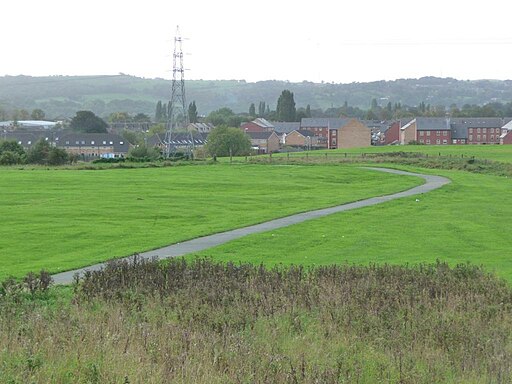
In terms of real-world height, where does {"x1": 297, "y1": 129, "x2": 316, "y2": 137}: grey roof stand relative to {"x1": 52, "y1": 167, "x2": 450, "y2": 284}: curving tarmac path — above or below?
below

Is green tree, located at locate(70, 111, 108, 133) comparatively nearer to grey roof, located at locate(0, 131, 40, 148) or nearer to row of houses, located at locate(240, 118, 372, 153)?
grey roof, located at locate(0, 131, 40, 148)

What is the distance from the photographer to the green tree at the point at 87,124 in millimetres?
155750

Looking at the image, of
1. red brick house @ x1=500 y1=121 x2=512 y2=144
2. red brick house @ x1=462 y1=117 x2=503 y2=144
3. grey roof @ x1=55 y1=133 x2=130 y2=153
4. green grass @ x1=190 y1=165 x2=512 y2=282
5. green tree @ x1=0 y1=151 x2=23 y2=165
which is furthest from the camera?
red brick house @ x1=462 y1=117 x2=503 y2=144

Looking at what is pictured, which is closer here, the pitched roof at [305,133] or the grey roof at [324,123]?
the grey roof at [324,123]


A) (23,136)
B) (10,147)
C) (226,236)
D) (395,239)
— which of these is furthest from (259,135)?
(395,239)

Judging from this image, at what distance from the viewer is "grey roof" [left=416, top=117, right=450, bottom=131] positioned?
150 metres

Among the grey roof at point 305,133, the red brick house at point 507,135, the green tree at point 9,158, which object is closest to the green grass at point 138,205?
the green tree at point 9,158

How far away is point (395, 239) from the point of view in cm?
2578

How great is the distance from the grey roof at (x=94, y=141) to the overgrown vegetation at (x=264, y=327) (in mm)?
124501

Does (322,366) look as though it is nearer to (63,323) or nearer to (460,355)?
(460,355)

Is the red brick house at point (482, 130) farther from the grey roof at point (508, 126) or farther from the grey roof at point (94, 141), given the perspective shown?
the grey roof at point (94, 141)

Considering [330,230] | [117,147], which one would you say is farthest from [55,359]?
[117,147]

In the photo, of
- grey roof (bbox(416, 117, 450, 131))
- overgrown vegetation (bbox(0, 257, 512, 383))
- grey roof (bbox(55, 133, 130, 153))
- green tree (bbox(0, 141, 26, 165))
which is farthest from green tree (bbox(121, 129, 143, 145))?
overgrown vegetation (bbox(0, 257, 512, 383))

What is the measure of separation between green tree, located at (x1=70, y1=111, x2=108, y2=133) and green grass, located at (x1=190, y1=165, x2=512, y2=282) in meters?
124
